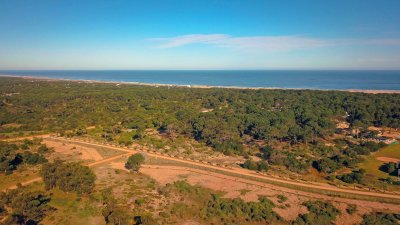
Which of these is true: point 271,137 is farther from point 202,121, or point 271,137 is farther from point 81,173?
point 81,173

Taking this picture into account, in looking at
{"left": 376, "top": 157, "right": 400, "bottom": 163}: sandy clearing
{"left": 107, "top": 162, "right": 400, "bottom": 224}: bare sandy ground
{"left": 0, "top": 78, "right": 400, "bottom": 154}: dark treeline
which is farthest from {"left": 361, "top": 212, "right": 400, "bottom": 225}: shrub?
{"left": 0, "top": 78, "right": 400, "bottom": 154}: dark treeline

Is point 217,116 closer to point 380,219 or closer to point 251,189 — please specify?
point 251,189

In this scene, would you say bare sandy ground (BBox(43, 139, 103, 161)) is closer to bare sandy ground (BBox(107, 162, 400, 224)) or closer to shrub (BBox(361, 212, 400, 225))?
bare sandy ground (BBox(107, 162, 400, 224))

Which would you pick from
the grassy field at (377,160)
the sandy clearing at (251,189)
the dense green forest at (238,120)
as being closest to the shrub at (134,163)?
the sandy clearing at (251,189)

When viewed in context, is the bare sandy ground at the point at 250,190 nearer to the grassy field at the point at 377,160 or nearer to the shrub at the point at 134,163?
the shrub at the point at 134,163

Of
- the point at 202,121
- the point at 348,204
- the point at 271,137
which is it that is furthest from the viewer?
the point at 202,121

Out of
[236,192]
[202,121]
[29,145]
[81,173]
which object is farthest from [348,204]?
[29,145]
